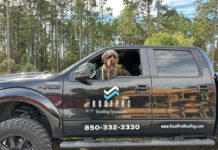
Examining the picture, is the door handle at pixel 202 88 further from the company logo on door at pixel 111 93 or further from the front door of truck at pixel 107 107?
the company logo on door at pixel 111 93

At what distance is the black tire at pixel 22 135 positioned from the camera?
301 cm

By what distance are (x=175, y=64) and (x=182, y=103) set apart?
646 millimetres

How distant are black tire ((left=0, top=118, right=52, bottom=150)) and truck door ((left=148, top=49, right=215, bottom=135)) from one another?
5.40 ft

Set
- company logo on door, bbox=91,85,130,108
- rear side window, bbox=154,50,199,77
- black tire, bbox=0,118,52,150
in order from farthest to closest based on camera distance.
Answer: rear side window, bbox=154,50,199,77 → company logo on door, bbox=91,85,130,108 → black tire, bbox=0,118,52,150

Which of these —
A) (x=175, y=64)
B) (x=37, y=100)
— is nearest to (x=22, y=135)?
(x=37, y=100)

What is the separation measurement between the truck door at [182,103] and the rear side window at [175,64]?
0.06ft

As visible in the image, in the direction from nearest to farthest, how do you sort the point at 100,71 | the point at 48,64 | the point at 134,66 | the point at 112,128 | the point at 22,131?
1. the point at 22,131
2. the point at 112,128
3. the point at 100,71
4. the point at 134,66
5. the point at 48,64

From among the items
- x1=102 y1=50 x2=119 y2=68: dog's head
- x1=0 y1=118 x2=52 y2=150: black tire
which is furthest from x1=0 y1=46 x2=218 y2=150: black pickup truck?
x1=102 y1=50 x2=119 y2=68: dog's head

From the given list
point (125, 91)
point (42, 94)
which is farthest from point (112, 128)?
point (42, 94)

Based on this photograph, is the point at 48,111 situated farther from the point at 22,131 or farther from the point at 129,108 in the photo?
the point at 129,108

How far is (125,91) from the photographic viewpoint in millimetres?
3199

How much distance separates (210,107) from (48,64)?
1954 inches

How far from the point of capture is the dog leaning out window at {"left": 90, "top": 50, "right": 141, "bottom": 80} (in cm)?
347

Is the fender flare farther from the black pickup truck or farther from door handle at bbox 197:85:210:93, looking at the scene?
door handle at bbox 197:85:210:93
